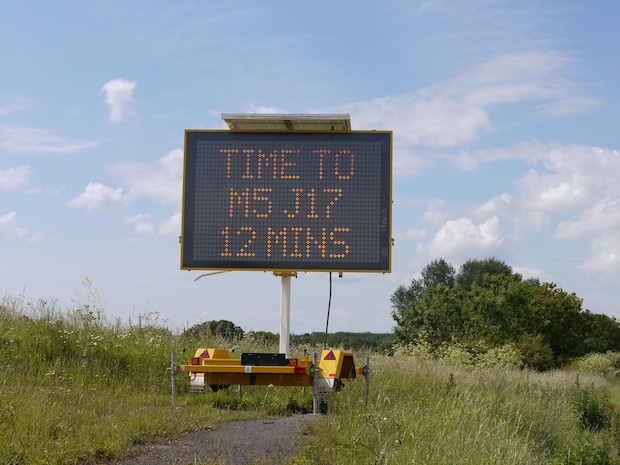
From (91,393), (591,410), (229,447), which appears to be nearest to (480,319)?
(591,410)

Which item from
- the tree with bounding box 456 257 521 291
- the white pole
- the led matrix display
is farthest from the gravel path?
the tree with bounding box 456 257 521 291

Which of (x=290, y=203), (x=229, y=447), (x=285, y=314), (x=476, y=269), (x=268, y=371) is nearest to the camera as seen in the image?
(x=229, y=447)

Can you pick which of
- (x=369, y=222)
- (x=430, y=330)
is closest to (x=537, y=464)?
(x=369, y=222)

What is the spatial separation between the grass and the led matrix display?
2304 millimetres

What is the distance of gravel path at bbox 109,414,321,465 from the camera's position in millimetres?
8422

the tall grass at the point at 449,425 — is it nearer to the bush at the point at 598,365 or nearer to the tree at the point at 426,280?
the bush at the point at 598,365

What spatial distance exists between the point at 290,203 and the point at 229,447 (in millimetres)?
4879

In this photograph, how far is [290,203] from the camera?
42.4 ft

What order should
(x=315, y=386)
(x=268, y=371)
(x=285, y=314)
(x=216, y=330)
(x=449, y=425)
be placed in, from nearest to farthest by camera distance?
(x=449, y=425), (x=268, y=371), (x=315, y=386), (x=285, y=314), (x=216, y=330)

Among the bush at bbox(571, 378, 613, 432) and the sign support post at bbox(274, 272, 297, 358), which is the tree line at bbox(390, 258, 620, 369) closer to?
the bush at bbox(571, 378, 613, 432)

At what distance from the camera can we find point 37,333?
15.4 metres

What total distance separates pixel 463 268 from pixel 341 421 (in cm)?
7890

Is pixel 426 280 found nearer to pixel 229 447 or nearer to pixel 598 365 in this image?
pixel 598 365

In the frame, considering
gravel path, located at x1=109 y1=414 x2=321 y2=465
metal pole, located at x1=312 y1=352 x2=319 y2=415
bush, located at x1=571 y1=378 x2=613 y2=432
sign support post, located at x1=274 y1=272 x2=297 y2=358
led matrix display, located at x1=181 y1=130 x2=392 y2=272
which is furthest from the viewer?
bush, located at x1=571 y1=378 x2=613 y2=432
